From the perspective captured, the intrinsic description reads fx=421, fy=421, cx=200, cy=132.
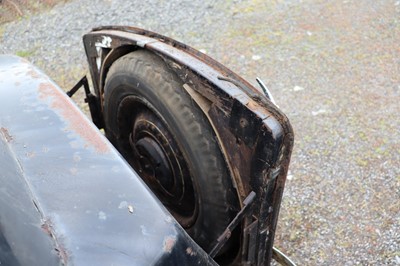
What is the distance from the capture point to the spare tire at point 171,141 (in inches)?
65.4

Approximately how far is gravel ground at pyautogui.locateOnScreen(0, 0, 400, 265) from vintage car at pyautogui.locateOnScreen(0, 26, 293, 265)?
868mm

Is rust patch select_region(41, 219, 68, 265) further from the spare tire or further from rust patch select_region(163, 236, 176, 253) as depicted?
the spare tire

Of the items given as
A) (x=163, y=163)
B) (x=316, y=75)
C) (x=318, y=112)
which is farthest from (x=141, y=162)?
(x=316, y=75)

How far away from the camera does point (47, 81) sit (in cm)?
163

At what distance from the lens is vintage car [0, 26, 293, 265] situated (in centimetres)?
105

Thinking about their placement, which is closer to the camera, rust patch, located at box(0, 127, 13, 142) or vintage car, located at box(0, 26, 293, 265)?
vintage car, located at box(0, 26, 293, 265)

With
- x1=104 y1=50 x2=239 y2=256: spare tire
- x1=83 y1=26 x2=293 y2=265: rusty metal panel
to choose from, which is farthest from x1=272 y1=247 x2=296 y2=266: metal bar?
x1=104 y1=50 x2=239 y2=256: spare tire

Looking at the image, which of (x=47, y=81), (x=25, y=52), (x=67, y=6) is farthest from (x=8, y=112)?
(x=67, y=6)

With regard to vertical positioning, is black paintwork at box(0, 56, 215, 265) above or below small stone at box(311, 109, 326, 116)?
above

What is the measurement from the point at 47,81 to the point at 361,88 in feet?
9.86

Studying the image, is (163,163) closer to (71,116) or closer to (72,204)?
(71,116)

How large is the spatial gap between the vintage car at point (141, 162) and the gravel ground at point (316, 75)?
0.87 m

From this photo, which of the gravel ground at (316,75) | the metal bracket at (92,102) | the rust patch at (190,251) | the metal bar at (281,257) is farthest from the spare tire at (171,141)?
the gravel ground at (316,75)

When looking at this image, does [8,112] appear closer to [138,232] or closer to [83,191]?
[83,191]
